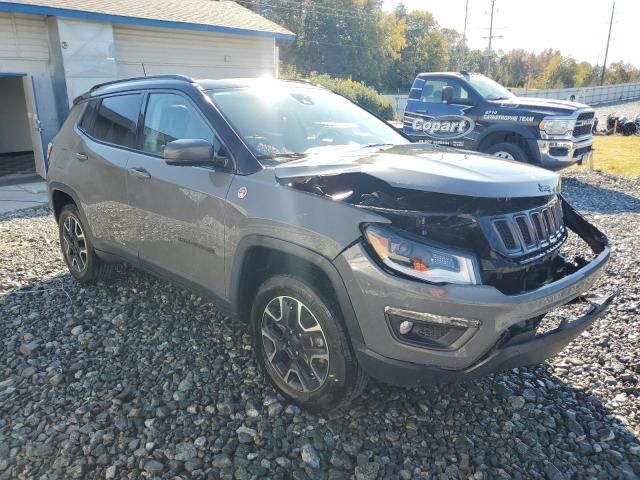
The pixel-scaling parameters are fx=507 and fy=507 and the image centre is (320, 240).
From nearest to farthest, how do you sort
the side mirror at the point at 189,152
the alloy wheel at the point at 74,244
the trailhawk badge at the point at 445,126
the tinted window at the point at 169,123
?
the side mirror at the point at 189,152
the tinted window at the point at 169,123
the alloy wheel at the point at 74,244
the trailhawk badge at the point at 445,126

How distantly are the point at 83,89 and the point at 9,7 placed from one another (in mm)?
2002

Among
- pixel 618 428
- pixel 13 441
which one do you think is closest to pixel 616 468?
pixel 618 428

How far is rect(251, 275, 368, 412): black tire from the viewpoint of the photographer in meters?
2.61

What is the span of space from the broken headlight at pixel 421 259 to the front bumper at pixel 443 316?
0.16 feet

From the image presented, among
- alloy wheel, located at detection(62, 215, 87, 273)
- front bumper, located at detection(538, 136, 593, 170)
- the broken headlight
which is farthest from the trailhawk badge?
the broken headlight

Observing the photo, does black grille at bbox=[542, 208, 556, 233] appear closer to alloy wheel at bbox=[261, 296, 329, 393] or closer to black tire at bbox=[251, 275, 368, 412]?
black tire at bbox=[251, 275, 368, 412]

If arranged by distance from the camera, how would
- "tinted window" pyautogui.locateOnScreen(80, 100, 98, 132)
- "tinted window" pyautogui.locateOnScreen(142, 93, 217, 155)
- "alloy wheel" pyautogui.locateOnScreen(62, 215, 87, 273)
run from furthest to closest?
"alloy wheel" pyautogui.locateOnScreen(62, 215, 87, 273)
"tinted window" pyautogui.locateOnScreen(80, 100, 98, 132)
"tinted window" pyautogui.locateOnScreen(142, 93, 217, 155)

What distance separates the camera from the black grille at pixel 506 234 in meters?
2.51

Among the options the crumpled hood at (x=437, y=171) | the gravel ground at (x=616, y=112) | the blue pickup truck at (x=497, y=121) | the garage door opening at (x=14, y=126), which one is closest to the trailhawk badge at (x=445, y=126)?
the blue pickup truck at (x=497, y=121)

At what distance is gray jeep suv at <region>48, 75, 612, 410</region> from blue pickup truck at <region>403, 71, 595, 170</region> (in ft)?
20.7

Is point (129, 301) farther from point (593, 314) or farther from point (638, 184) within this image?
point (638, 184)

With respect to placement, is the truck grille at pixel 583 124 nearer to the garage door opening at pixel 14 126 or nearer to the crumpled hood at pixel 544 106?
the crumpled hood at pixel 544 106

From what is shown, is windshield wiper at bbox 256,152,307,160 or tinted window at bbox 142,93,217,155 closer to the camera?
windshield wiper at bbox 256,152,307,160

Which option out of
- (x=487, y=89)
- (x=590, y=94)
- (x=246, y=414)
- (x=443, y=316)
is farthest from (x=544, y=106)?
(x=590, y=94)
